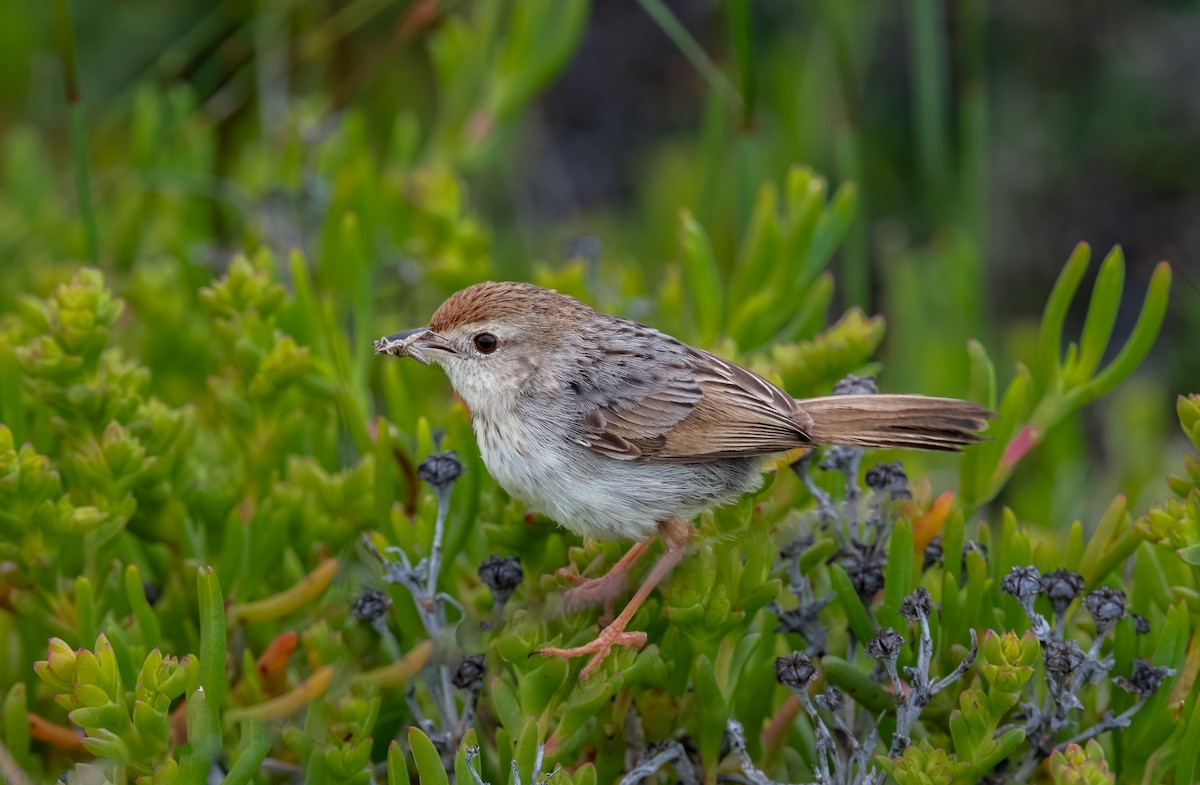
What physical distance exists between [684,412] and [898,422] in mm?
465

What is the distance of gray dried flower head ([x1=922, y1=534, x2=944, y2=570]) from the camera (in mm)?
2648

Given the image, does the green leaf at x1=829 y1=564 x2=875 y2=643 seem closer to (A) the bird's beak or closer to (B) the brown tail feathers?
(B) the brown tail feathers

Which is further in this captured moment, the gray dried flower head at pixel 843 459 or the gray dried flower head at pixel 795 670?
the gray dried flower head at pixel 843 459

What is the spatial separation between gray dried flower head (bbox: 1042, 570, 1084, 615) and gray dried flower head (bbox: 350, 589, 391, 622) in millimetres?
1285

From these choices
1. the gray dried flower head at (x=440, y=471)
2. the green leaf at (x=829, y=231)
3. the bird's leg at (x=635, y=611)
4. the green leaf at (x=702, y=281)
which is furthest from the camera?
the green leaf at (x=829, y=231)

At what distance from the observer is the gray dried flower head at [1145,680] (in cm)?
229

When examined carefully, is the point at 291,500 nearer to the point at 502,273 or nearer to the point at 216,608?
the point at 216,608

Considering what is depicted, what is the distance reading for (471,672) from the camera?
242cm

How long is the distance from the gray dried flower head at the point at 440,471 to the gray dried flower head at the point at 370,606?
0.83 feet

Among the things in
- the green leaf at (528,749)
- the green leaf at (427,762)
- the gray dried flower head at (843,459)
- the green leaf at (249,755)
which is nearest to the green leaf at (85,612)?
the green leaf at (249,755)

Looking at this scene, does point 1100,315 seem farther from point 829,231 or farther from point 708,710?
point 708,710

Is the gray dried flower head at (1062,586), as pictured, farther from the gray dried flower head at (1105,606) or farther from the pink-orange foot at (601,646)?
the pink-orange foot at (601,646)

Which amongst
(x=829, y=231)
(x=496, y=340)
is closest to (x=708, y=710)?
(x=496, y=340)

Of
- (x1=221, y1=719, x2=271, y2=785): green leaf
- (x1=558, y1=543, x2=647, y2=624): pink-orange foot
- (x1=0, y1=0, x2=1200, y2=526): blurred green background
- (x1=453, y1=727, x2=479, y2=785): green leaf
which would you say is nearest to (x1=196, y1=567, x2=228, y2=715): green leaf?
(x1=221, y1=719, x2=271, y2=785): green leaf
